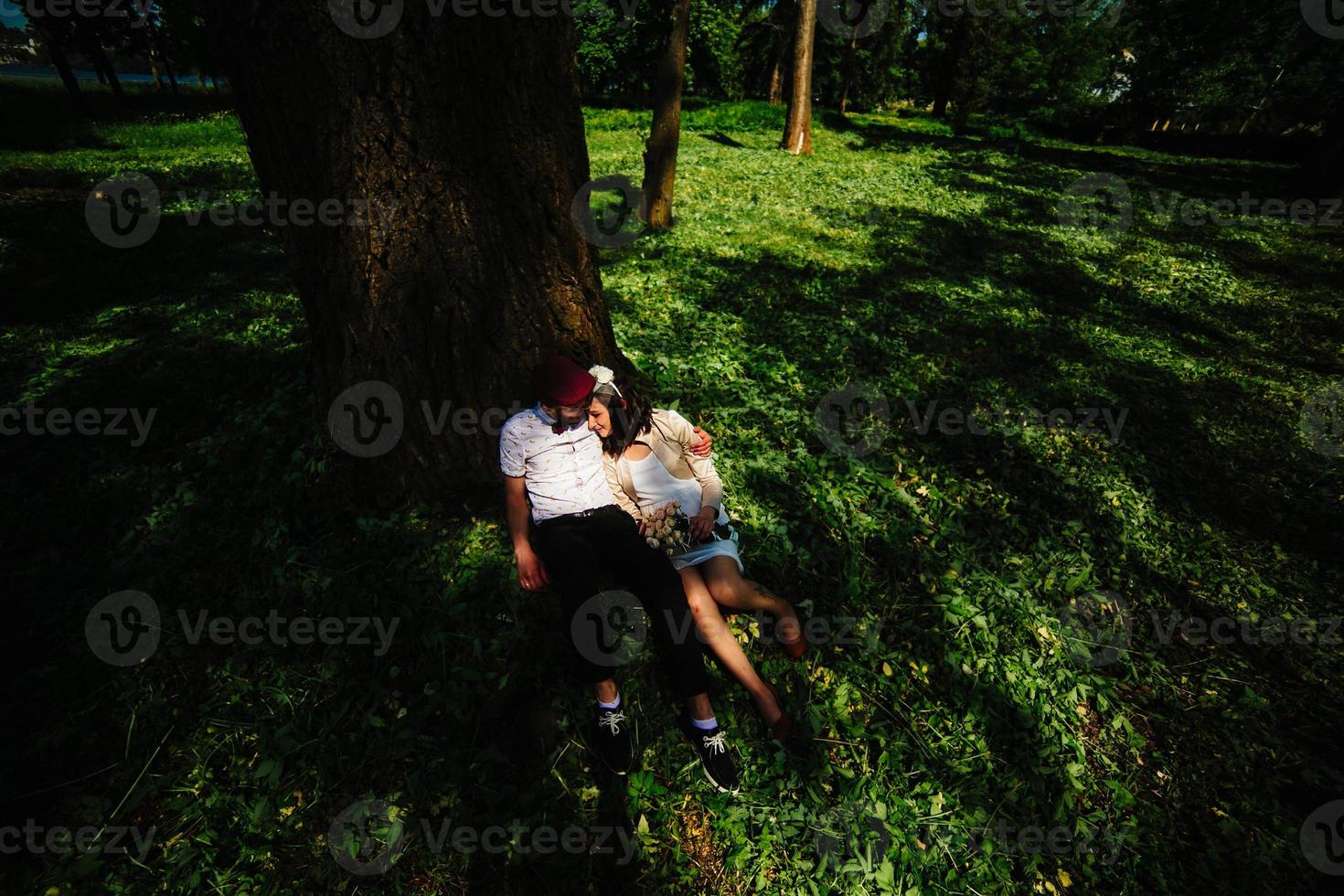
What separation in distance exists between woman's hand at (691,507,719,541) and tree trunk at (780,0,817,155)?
67.2 ft

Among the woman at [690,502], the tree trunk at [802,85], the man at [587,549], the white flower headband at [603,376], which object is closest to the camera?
the man at [587,549]

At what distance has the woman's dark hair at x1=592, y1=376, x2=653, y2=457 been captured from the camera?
3551 mm

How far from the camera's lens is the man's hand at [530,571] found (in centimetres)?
332

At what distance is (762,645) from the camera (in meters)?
3.44

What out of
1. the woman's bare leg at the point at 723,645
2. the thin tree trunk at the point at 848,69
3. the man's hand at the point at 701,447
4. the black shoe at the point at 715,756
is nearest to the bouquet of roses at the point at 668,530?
the woman's bare leg at the point at 723,645

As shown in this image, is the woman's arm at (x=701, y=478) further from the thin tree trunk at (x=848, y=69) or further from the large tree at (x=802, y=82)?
the thin tree trunk at (x=848, y=69)

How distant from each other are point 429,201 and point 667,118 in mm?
8512

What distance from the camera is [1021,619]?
3.69 meters

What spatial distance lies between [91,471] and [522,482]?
4.37 metres

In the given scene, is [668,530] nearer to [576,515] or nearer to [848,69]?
[576,515]

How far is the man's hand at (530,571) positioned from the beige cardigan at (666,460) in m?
0.70

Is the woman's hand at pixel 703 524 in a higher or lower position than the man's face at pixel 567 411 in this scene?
lower

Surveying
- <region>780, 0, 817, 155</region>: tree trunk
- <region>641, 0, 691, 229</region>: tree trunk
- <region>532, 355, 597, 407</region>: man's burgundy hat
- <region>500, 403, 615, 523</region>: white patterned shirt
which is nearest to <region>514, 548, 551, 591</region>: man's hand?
<region>500, 403, 615, 523</region>: white patterned shirt

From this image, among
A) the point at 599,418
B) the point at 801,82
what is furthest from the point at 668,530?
the point at 801,82
